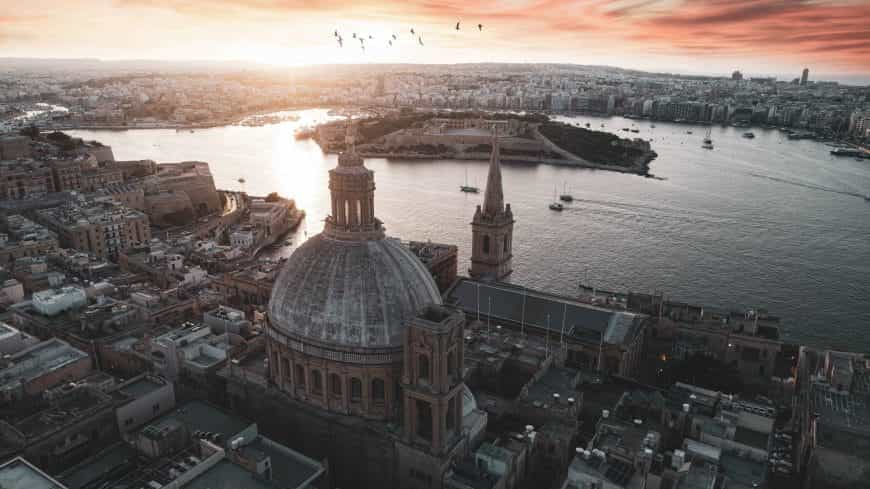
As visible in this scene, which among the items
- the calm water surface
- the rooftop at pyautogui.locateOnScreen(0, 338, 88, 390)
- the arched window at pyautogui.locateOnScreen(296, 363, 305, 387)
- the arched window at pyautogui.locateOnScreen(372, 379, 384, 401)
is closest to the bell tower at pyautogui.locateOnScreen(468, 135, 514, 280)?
the calm water surface

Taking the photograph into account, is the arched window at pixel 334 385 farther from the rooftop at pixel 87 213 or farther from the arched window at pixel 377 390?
the rooftop at pixel 87 213

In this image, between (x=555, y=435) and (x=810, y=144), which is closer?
(x=555, y=435)

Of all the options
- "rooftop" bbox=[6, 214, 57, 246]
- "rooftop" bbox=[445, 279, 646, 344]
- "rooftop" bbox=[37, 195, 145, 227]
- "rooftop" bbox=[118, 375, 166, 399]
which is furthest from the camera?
"rooftop" bbox=[37, 195, 145, 227]

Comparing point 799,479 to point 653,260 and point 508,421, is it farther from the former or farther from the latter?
point 653,260

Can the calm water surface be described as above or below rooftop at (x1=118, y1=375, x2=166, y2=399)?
→ below

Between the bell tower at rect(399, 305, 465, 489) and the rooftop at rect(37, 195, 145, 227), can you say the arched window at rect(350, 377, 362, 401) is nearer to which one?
the bell tower at rect(399, 305, 465, 489)

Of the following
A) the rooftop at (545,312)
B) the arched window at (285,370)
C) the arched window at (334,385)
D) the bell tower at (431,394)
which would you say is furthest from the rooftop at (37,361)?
the rooftop at (545,312)

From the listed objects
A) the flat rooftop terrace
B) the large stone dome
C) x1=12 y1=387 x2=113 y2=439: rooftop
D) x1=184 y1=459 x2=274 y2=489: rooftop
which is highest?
the large stone dome

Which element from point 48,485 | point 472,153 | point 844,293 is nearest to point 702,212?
point 844,293
